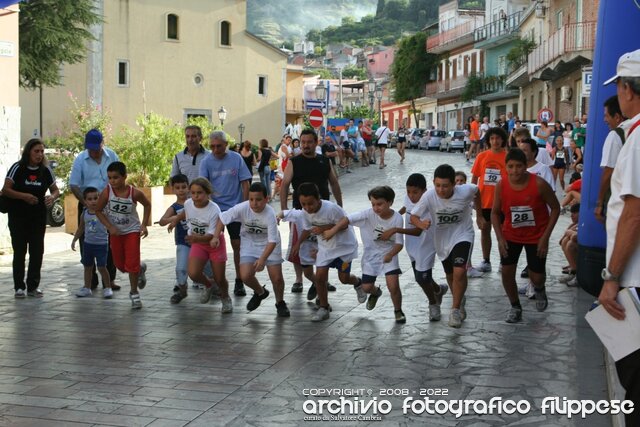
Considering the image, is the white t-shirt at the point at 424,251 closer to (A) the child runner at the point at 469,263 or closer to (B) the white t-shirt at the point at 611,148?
(B) the white t-shirt at the point at 611,148

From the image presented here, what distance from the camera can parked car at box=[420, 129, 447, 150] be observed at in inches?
2317

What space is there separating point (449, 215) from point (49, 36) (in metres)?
24.7

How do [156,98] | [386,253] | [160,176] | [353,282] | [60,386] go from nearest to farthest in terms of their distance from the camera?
[60,386] → [386,253] → [353,282] → [160,176] → [156,98]

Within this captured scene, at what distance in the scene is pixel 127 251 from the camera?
962 cm

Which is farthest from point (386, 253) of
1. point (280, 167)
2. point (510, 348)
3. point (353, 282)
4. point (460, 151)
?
point (460, 151)

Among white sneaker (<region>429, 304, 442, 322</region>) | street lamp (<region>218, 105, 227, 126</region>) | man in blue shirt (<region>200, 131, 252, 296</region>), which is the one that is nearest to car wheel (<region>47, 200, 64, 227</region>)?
man in blue shirt (<region>200, 131, 252, 296</region>)

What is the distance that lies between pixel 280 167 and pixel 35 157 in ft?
56.4

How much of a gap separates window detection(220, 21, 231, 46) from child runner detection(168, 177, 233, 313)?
4449 centimetres

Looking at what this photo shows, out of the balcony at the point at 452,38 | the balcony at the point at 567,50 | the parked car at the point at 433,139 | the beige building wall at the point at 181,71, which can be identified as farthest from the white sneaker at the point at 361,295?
the balcony at the point at 452,38

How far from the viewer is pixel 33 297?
1019cm

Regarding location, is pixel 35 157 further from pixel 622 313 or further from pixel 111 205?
pixel 622 313

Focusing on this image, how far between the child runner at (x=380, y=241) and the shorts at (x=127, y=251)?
2109 millimetres

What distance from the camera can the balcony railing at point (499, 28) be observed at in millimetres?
63231

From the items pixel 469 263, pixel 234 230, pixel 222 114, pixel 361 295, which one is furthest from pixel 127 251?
pixel 222 114
